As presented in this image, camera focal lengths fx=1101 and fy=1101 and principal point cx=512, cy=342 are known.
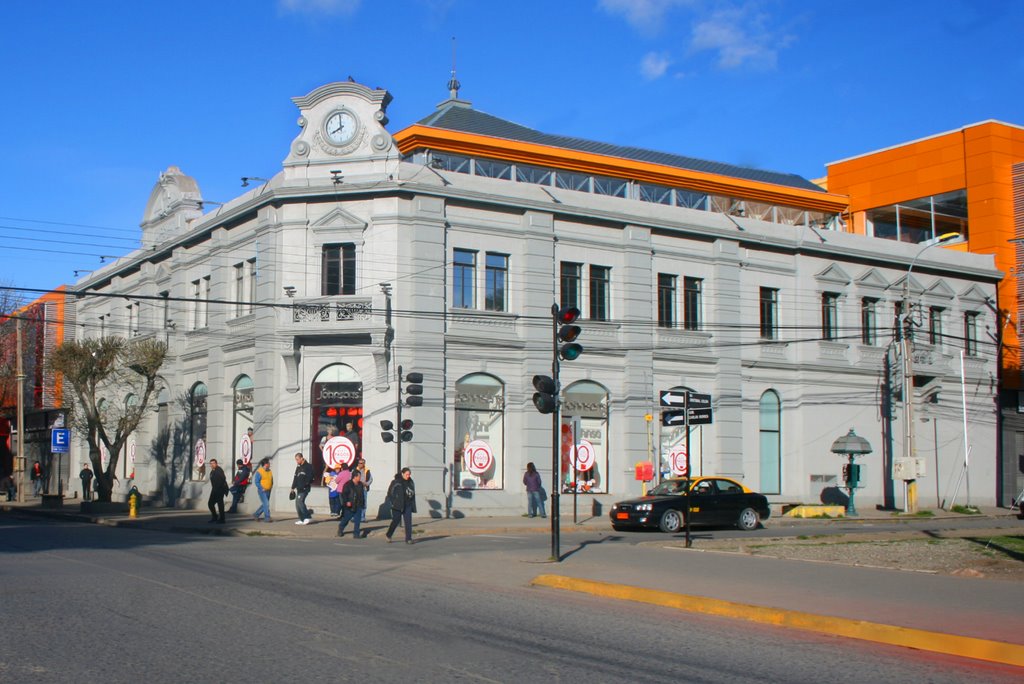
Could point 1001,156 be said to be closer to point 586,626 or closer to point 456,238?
point 456,238

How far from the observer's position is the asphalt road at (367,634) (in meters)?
9.08

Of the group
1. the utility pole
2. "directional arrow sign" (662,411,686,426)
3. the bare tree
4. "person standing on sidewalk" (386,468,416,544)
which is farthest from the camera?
the utility pole

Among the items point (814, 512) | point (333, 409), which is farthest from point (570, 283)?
point (814, 512)

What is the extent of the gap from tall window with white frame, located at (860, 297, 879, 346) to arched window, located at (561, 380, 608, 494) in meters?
12.3

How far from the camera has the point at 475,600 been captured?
14102 mm

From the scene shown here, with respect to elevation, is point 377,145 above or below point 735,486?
above

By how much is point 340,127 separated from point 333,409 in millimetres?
8641

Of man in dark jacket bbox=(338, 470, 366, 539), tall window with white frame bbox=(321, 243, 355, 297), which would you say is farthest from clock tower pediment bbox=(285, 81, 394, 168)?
man in dark jacket bbox=(338, 470, 366, 539)

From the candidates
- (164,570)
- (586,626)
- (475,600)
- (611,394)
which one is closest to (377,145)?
(611,394)

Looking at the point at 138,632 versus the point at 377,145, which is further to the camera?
the point at 377,145

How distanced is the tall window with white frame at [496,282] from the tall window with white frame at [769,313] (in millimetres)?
10611

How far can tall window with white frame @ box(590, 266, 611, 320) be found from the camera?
36.1m

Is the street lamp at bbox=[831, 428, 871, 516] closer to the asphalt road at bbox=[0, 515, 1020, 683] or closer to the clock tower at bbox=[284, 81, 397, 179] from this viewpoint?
the clock tower at bbox=[284, 81, 397, 179]

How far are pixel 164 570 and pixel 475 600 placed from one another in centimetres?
522
